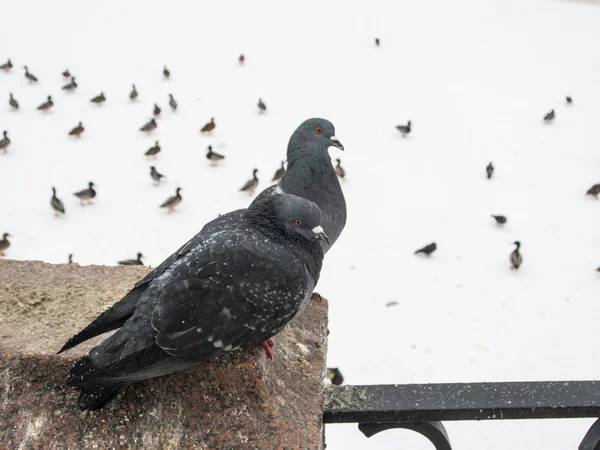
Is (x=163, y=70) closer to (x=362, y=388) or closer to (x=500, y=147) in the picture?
(x=500, y=147)

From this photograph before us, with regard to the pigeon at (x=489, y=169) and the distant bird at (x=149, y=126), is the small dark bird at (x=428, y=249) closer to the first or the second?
the pigeon at (x=489, y=169)

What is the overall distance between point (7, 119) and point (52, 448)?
850cm

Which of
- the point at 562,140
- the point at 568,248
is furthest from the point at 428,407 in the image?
the point at 562,140

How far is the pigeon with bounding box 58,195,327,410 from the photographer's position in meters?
1.96

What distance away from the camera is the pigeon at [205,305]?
6.42 ft

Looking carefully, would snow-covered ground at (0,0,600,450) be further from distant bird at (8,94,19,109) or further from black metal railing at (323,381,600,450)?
black metal railing at (323,381,600,450)

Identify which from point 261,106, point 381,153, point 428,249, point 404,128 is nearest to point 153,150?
point 261,106

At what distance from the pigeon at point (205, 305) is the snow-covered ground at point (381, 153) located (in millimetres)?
2672

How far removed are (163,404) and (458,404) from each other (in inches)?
36.8

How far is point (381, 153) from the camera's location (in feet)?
28.4

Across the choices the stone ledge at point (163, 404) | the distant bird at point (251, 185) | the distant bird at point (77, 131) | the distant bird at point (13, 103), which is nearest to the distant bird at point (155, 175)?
the distant bird at point (251, 185)

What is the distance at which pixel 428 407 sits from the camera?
6.79ft

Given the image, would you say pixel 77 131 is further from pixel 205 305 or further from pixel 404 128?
pixel 205 305

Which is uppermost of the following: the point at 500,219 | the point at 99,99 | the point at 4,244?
the point at 99,99
